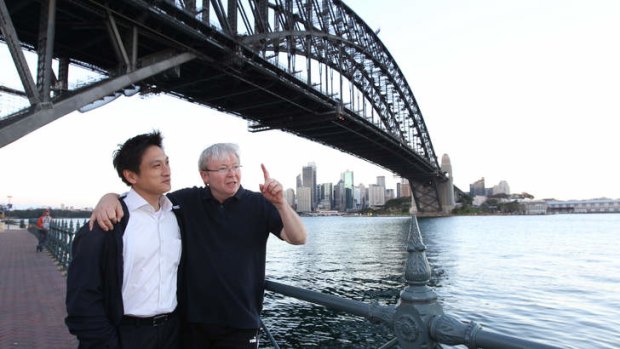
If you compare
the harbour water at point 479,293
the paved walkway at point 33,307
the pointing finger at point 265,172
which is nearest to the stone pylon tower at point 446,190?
the harbour water at point 479,293

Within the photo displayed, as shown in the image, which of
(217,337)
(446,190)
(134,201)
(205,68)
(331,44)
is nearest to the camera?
(134,201)

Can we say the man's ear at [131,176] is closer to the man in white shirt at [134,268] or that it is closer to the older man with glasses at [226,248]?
the man in white shirt at [134,268]

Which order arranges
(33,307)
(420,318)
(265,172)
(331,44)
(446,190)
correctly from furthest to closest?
(446,190) < (331,44) < (33,307) < (265,172) < (420,318)

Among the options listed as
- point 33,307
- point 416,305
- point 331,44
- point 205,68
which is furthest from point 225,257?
point 331,44

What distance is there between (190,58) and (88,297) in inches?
752

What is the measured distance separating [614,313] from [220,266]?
1120cm

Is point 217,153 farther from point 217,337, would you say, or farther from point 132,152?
point 217,337

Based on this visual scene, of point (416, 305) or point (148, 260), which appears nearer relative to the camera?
point (416, 305)

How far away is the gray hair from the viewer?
2385 millimetres

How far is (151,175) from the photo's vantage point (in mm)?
2271

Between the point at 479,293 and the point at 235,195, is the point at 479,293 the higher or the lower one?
the lower one

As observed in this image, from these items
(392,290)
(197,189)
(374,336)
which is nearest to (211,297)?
(197,189)

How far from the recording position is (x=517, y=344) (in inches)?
59.8

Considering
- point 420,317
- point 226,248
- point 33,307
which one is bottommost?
point 33,307
